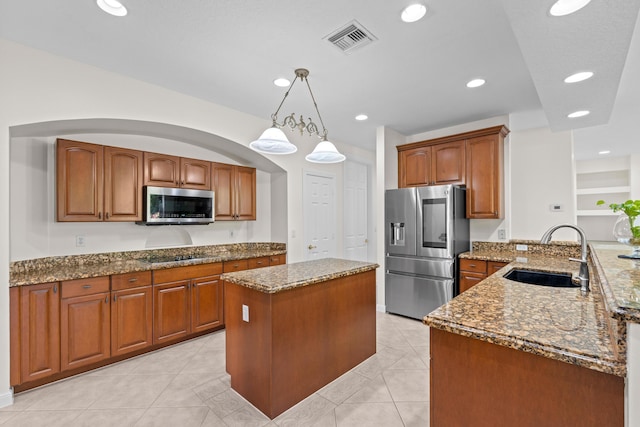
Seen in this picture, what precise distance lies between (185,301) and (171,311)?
161 mm

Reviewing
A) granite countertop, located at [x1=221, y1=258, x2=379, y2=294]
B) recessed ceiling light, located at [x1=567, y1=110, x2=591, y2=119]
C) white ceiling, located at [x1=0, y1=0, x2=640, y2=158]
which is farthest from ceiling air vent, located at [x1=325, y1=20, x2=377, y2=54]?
recessed ceiling light, located at [x1=567, y1=110, x2=591, y2=119]

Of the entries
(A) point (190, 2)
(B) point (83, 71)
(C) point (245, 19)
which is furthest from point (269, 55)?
(B) point (83, 71)

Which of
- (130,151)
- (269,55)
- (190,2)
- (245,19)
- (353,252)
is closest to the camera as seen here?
(190,2)

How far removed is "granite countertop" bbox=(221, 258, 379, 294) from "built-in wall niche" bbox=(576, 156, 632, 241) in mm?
6792

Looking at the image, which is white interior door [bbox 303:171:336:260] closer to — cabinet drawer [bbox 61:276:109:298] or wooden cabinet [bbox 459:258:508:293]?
wooden cabinet [bbox 459:258:508:293]

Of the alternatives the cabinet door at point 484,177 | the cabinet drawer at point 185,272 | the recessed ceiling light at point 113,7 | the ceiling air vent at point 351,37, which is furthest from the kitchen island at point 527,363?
the cabinet drawer at point 185,272

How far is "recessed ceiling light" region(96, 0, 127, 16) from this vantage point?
185cm

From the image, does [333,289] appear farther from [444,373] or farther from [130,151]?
[130,151]

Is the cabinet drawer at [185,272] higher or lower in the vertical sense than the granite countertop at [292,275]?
lower

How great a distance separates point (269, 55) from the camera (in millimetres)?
2438

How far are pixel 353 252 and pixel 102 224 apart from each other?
3973mm

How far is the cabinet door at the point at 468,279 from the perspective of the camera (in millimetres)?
3463

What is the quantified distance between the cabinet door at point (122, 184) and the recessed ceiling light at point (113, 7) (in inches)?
54.8

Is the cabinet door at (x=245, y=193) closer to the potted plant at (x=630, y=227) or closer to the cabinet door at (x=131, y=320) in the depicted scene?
the cabinet door at (x=131, y=320)
